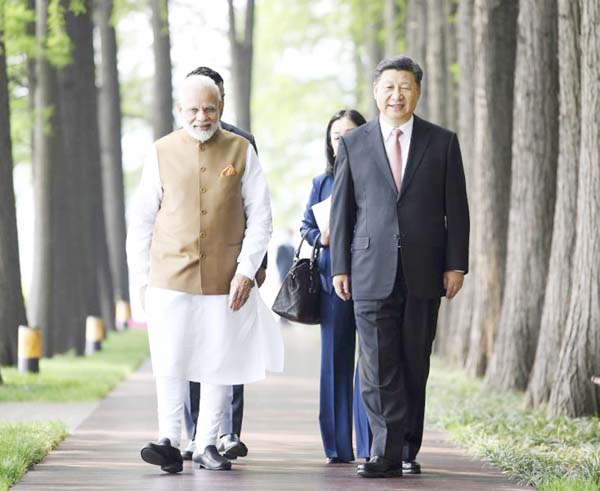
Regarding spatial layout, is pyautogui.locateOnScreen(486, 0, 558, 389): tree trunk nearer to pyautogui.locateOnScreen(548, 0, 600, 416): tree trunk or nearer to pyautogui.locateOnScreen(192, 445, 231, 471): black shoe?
pyautogui.locateOnScreen(548, 0, 600, 416): tree trunk

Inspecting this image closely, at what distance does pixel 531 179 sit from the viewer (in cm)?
1453

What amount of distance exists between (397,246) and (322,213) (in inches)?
36.7

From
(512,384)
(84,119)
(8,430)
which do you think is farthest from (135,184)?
(8,430)

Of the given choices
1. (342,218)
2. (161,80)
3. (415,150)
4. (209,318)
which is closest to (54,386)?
(209,318)

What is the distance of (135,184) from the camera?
5166 centimetres

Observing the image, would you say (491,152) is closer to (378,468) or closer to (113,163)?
(378,468)

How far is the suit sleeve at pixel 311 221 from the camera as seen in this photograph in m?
9.74

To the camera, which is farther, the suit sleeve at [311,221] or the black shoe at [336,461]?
the suit sleeve at [311,221]

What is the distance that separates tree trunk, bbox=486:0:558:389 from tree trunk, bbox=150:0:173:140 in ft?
33.4

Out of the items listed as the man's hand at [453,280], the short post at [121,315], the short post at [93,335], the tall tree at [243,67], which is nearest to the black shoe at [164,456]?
the man's hand at [453,280]

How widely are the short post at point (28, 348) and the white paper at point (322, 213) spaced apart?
7207 millimetres

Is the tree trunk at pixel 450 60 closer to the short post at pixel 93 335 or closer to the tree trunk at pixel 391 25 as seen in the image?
the tree trunk at pixel 391 25

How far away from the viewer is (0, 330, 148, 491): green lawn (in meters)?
9.47

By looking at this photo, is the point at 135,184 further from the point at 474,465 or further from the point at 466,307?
the point at 474,465
